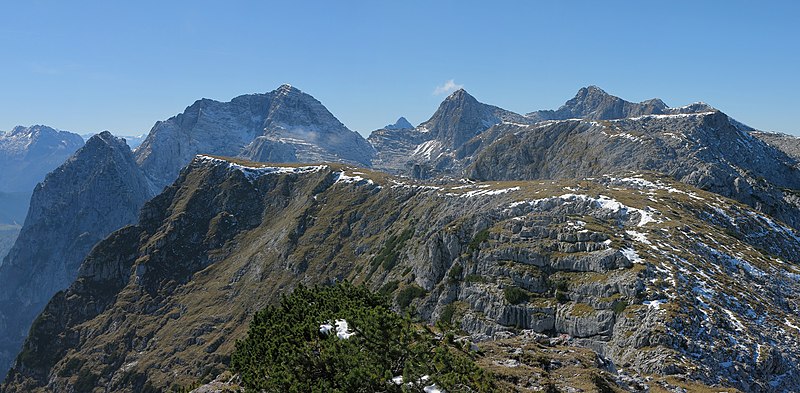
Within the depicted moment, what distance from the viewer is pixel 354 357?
37.1m

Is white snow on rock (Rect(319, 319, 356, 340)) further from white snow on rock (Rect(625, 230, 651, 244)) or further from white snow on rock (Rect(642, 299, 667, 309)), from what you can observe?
white snow on rock (Rect(625, 230, 651, 244))

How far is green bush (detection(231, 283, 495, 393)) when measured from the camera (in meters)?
35.3

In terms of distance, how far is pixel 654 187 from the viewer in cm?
16800

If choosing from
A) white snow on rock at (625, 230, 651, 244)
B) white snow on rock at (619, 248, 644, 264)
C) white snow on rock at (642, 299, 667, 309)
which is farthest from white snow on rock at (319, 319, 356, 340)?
white snow on rock at (625, 230, 651, 244)

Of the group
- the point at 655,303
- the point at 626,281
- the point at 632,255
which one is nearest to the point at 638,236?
the point at 632,255

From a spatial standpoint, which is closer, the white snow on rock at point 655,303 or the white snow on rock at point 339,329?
the white snow on rock at point 339,329

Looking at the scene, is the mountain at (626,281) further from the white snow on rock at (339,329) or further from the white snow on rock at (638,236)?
the white snow on rock at (339,329)

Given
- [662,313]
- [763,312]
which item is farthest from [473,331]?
[763,312]

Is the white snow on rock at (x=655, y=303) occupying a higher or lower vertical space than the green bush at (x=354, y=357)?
lower

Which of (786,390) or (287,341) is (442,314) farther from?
(287,341)

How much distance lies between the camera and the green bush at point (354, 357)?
116 feet

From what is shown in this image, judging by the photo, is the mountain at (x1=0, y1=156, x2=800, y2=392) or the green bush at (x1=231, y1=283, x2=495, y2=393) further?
the mountain at (x1=0, y1=156, x2=800, y2=392)

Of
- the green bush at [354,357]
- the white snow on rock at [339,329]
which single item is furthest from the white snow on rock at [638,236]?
the white snow on rock at [339,329]

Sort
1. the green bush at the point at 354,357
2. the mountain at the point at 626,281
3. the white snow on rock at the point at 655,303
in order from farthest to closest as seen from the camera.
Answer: the white snow on rock at the point at 655,303 → the mountain at the point at 626,281 → the green bush at the point at 354,357
